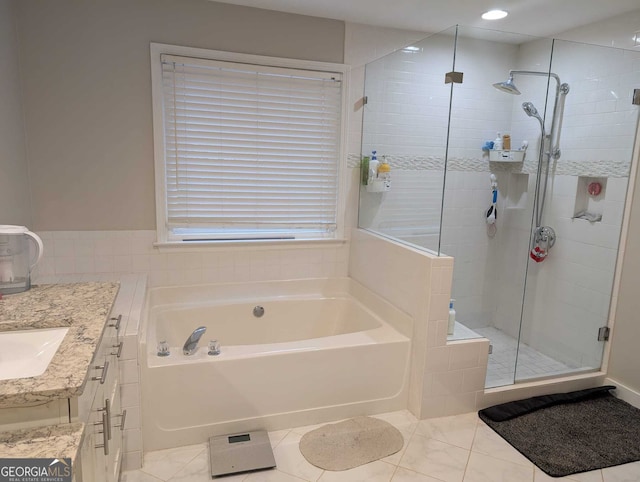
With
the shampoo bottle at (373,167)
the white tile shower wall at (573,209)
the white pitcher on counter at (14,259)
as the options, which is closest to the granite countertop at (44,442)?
A: the white pitcher on counter at (14,259)

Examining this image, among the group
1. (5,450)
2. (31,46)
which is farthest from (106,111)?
(5,450)

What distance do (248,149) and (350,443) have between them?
80.0 inches

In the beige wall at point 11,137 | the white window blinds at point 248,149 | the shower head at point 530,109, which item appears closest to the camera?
the beige wall at point 11,137

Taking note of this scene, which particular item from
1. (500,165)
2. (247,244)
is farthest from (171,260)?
(500,165)

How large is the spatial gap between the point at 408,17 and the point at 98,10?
201cm

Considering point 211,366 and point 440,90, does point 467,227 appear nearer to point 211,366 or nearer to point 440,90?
point 440,90

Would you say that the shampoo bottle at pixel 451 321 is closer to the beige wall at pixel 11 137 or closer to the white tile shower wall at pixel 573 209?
the white tile shower wall at pixel 573 209

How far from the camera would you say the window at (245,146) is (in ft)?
9.88

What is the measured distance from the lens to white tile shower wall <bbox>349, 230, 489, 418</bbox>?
8.36ft

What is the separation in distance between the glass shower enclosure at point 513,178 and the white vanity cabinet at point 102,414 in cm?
179

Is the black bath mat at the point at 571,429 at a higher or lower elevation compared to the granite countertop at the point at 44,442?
lower

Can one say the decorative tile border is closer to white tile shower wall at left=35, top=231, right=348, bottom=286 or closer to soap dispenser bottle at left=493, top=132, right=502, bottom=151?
soap dispenser bottle at left=493, top=132, right=502, bottom=151

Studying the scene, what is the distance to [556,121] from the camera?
123 inches

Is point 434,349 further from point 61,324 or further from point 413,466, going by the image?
point 61,324
